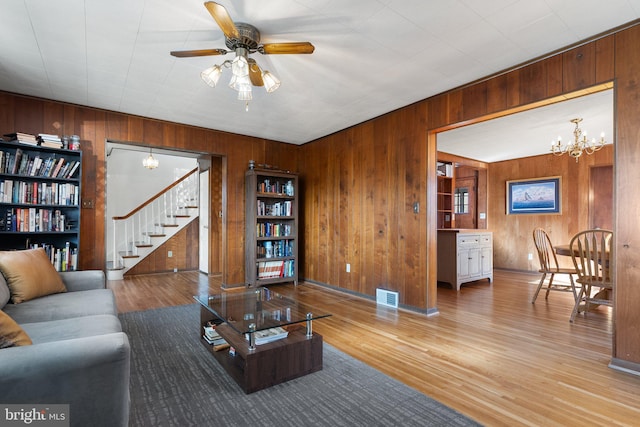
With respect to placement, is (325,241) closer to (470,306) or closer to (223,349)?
(470,306)

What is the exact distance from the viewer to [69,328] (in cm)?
183

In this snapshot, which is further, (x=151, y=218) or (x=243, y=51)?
(x=151, y=218)

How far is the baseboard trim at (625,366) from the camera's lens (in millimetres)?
2195

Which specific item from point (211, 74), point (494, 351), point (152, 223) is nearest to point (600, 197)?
point (494, 351)

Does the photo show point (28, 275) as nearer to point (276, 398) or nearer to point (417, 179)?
point (276, 398)

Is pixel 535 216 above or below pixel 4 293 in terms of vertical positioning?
Result: above

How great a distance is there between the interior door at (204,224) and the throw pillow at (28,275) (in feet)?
11.5

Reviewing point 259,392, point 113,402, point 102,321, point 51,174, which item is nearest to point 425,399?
point 259,392

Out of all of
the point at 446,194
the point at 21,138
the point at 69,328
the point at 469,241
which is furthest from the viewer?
the point at 446,194

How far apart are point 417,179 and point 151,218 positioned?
18.6ft

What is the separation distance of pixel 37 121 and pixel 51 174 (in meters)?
Result: 0.77

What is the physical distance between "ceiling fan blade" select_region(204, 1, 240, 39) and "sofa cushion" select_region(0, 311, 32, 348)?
177 centimetres

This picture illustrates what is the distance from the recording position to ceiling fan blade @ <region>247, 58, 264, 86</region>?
233cm

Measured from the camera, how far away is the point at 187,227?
22.2 ft
